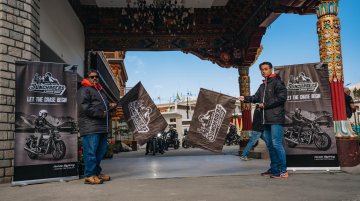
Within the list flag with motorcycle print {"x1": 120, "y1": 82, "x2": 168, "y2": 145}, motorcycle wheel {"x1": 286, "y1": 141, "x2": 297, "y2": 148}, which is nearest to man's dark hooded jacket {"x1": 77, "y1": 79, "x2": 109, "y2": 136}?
flag with motorcycle print {"x1": 120, "y1": 82, "x2": 168, "y2": 145}

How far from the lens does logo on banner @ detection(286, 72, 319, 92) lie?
601 centimetres

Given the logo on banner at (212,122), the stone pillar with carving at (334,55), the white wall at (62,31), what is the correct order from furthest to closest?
the white wall at (62,31), the stone pillar with carving at (334,55), the logo on banner at (212,122)

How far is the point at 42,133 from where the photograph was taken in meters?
5.32

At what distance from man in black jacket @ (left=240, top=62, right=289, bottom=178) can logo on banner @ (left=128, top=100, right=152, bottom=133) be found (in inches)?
78.4

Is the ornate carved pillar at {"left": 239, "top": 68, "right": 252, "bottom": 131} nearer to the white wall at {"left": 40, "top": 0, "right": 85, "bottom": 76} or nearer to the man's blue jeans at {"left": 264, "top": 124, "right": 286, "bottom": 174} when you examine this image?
the white wall at {"left": 40, "top": 0, "right": 85, "bottom": 76}

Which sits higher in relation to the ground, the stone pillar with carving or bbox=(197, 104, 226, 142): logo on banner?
the stone pillar with carving

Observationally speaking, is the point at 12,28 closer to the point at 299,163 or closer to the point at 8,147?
the point at 8,147

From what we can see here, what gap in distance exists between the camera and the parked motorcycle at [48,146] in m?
5.20

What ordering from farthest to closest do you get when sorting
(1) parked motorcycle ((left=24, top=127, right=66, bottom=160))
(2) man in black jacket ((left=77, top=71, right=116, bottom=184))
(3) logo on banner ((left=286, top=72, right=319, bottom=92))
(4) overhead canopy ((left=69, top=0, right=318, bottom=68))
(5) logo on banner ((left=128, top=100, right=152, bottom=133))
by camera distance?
1. (4) overhead canopy ((left=69, top=0, right=318, bottom=68))
2. (3) logo on banner ((left=286, top=72, right=319, bottom=92))
3. (5) logo on banner ((left=128, top=100, right=152, bottom=133))
4. (1) parked motorcycle ((left=24, top=127, right=66, bottom=160))
5. (2) man in black jacket ((left=77, top=71, right=116, bottom=184))

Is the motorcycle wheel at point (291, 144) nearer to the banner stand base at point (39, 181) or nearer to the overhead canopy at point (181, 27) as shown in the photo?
the banner stand base at point (39, 181)

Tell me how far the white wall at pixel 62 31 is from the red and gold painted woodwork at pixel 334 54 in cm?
613

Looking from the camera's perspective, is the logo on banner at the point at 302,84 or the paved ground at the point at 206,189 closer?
the paved ground at the point at 206,189

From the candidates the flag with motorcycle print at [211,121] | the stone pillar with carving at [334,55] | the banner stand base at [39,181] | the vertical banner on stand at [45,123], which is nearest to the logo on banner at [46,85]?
the vertical banner on stand at [45,123]

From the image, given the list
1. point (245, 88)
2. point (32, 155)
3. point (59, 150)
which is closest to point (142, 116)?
point (59, 150)
